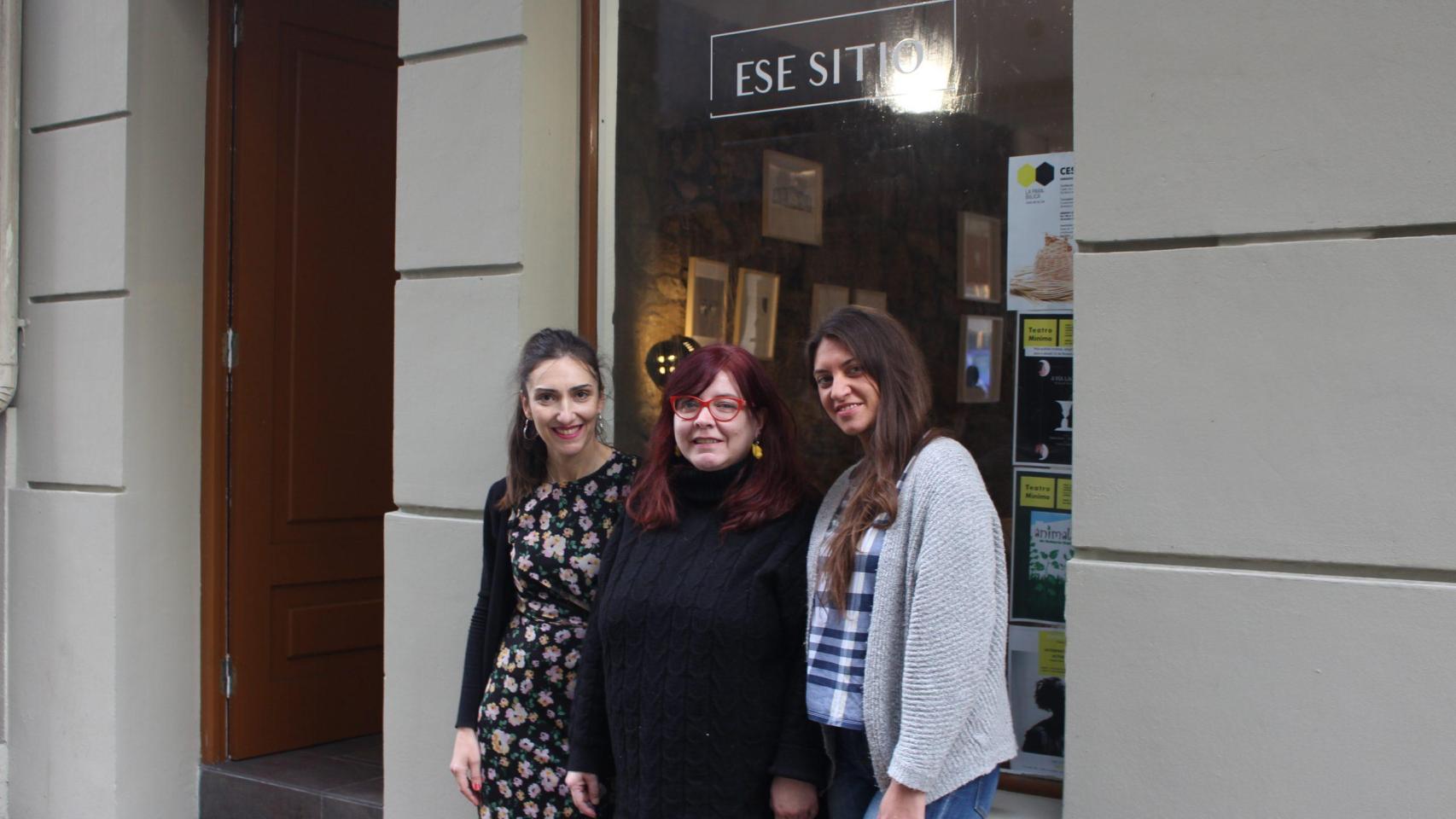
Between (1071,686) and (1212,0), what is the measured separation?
149 cm

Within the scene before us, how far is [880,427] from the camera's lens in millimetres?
2621

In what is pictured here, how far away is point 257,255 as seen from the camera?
5.33 m

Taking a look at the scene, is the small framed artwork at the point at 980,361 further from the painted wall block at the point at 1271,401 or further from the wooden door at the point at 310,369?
the wooden door at the point at 310,369

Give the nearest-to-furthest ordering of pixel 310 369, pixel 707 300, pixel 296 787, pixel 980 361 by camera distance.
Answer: pixel 980 361 < pixel 707 300 < pixel 296 787 < pixel 310 369

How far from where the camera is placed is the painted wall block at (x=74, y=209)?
4.98m

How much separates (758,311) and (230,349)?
94.8 inches

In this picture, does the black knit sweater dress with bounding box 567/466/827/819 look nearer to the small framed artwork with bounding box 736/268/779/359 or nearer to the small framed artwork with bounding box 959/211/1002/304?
the small framed artwork with bounding box 959/211/1002/304

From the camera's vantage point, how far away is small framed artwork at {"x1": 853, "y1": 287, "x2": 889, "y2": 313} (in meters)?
3.71

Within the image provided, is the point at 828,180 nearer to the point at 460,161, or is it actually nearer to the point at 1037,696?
the point at 460,161

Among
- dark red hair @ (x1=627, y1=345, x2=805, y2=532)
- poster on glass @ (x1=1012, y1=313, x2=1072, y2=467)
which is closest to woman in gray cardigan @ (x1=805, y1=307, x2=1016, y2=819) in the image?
dark red hair @ (x1=627, y1=345, x2=805, y2=532)

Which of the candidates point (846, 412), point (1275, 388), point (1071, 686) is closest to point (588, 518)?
point (846, 412)

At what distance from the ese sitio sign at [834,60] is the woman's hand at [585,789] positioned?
6.49 ft

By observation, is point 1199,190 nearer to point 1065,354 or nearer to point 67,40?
point 1065,354

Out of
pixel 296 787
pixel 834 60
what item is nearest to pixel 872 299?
pixel 834 60
